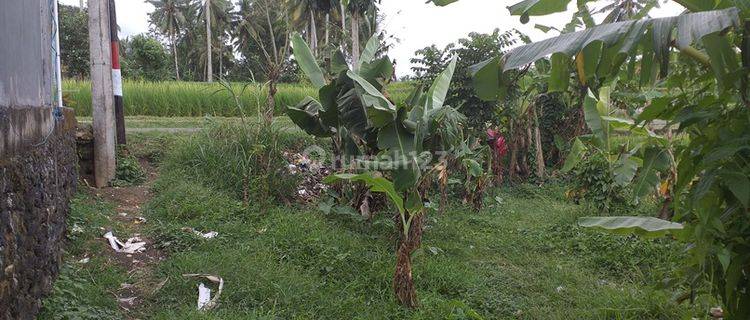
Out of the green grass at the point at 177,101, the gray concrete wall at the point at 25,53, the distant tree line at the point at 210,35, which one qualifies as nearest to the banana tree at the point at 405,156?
the gray concrete wall at the point at 25,53

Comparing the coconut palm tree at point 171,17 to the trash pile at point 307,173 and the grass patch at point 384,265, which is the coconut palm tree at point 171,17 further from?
the grass patch at point 384,265

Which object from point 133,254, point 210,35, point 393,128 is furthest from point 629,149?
point 210,35

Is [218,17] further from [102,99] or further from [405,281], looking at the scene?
[405,281]

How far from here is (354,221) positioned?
18.4ft

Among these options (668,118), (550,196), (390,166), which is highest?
(668,118)

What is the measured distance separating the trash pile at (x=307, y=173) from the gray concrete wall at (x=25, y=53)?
286cm

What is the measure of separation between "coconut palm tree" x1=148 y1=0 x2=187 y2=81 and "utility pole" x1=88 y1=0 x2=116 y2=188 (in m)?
32.0

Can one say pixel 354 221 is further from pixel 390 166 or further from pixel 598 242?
pixel 598 242

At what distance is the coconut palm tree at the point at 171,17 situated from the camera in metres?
38.2

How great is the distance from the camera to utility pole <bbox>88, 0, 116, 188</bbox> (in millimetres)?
6289

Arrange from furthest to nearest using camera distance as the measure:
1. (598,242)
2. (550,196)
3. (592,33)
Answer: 1. (550,196)
2. (598,242)
3. (592,33)

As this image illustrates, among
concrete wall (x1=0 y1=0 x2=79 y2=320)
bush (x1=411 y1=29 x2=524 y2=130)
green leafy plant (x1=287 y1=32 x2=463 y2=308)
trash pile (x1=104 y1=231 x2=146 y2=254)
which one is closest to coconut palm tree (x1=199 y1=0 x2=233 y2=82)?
bush (x1=411 y1=29 x2=524 y2=130)

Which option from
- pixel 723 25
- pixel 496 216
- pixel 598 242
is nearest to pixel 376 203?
pixel 496 216

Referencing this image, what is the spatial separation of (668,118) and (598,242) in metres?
3.05
